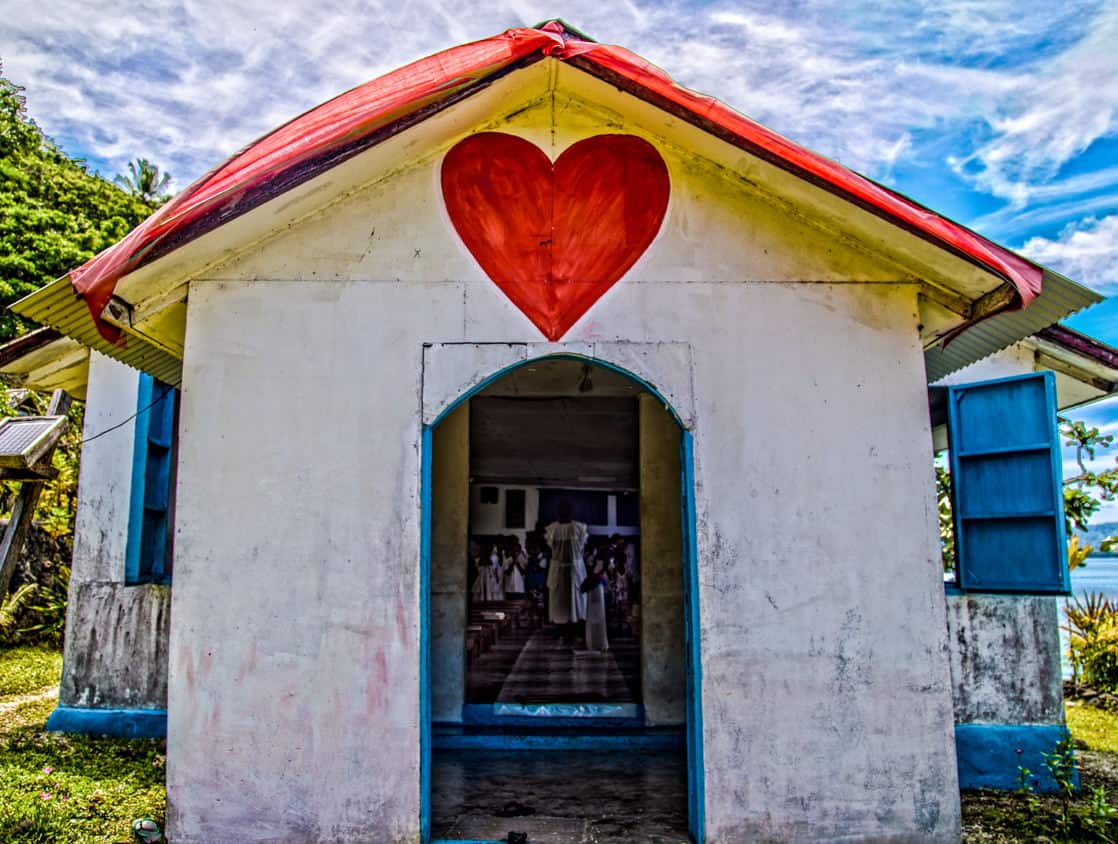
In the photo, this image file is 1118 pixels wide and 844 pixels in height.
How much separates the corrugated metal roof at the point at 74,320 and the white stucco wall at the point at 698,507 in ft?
2.30

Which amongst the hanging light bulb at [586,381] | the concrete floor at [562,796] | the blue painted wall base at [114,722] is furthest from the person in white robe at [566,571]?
the blue painted wall base at [114,722]

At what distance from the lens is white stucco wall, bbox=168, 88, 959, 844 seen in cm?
460

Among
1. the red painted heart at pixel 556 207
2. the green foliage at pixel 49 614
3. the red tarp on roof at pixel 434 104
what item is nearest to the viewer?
the red tarp on roof at pixel 434 104

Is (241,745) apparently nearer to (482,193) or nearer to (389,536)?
(389,536)

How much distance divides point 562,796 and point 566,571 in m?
8.61

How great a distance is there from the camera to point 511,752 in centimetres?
689

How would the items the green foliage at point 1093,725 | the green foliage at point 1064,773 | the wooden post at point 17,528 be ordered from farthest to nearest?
the green foliage at point 1093,725 < the wooden post at point 17,528 < the green foliage at point 1064,773

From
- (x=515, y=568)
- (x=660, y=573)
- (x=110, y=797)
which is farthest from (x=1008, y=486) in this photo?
(x=515, y=568)

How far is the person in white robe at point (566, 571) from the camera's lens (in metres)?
14.1

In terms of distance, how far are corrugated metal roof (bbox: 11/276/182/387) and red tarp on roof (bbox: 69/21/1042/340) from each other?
0.51 meters

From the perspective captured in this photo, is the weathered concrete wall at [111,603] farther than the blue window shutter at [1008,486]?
Yes

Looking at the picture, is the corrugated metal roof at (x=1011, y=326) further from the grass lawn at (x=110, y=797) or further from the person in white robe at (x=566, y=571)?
the person in white robe at (x=566, y=571)

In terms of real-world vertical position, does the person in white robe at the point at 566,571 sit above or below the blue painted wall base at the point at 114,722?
above

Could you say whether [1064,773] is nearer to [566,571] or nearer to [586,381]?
[586,381]
